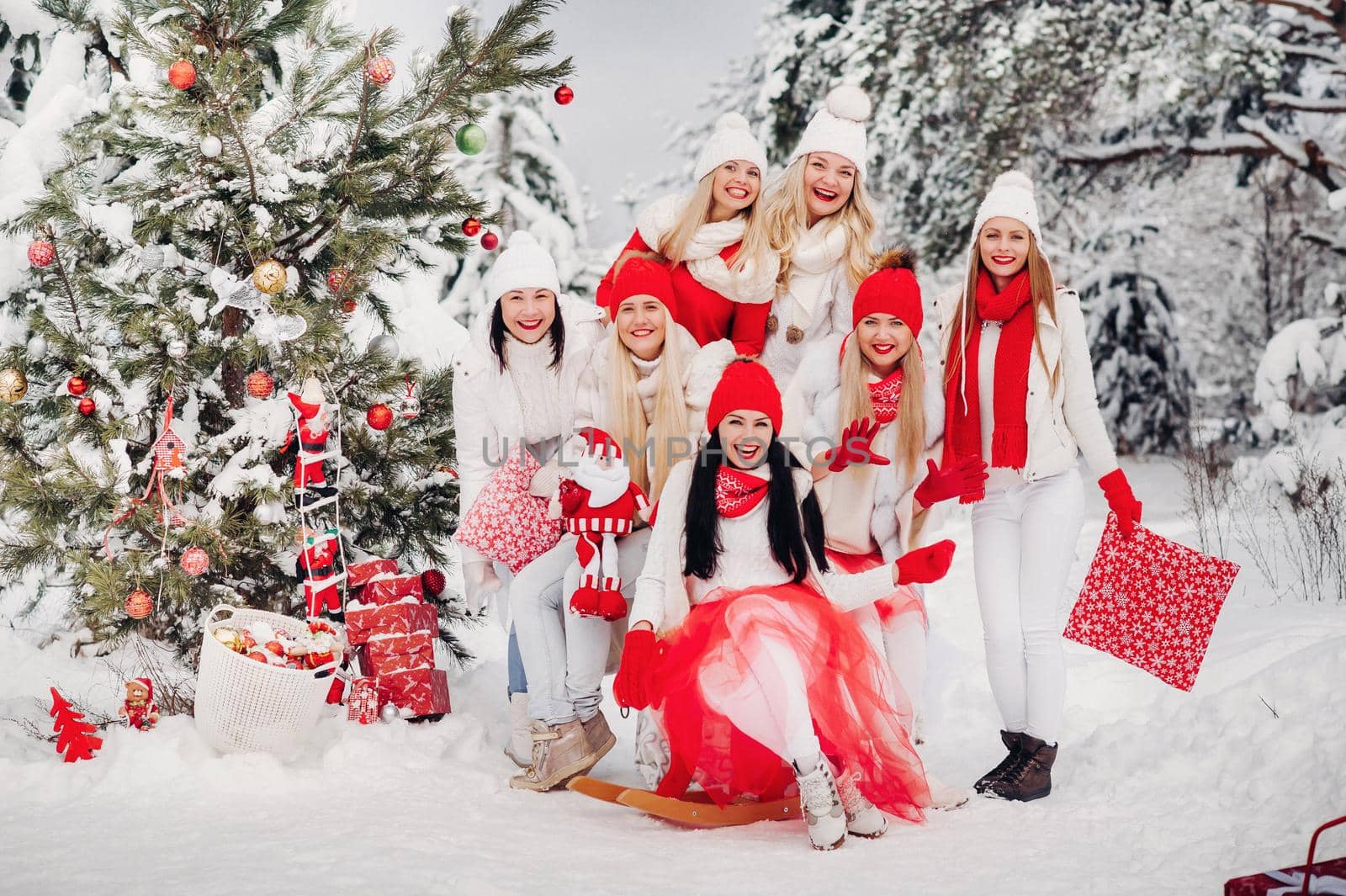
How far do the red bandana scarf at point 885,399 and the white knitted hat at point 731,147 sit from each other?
Answer: 3.41ft

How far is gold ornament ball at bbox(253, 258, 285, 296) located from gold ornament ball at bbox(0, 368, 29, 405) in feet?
2.67

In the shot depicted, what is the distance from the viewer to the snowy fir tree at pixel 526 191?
1086cm

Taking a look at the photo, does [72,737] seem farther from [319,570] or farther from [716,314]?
[716,314]

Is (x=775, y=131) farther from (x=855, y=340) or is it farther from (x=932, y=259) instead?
(x=855, y=340)

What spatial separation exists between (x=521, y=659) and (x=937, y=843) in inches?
59.5

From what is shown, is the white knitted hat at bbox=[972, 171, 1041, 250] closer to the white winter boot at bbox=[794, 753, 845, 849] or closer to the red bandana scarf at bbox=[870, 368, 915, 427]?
the red bandana scarf at bbox=[870, 368, 915, 427]

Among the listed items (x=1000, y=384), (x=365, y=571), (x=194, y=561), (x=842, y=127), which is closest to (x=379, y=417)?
(x=365, y=571)

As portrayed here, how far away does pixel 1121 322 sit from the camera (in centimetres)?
1222

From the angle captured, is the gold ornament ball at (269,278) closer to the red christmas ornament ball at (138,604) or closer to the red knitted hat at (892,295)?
the red christmas ornament ball at (138,604)

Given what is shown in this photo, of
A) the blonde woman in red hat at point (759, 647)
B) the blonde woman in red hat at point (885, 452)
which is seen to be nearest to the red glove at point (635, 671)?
the blonde woman in red hat at point (759, 647)

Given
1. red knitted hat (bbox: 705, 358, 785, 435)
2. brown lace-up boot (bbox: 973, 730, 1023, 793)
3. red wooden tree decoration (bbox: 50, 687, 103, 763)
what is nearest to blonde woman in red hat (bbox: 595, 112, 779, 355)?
red knitted hat (bbox: 705, 358, 785, 435)

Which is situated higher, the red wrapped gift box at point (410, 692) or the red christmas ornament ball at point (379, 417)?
the red christmas ornament ball at point (379, 417)

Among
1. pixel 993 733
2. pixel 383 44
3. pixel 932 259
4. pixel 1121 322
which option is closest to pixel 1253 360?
pixel 1121 322

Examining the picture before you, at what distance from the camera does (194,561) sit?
12.2 ft
